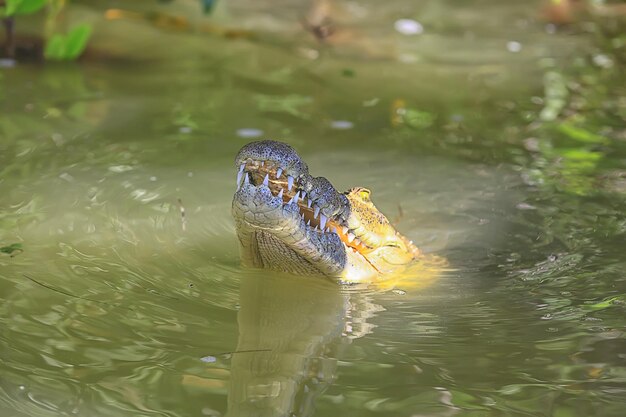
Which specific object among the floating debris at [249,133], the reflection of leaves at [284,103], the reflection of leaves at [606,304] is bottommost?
the reflection of leaves at [606,304]

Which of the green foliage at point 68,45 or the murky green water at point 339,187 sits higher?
the green foliage at point 68,45

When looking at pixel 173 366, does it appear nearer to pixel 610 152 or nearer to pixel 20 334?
pixel 20 334

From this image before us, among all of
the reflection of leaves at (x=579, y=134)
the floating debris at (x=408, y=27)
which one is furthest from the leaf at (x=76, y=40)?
the reflection of leaves at (x=579, y=134)

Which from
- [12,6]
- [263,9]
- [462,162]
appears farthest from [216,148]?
[263,9]

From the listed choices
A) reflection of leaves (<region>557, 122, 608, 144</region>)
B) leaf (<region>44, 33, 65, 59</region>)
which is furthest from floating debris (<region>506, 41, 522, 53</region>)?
leaf (<region>44, 33, 65, 59</region>)

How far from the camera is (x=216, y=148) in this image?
18.0ft

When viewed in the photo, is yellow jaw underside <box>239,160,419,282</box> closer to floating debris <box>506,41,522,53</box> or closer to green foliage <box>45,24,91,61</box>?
green foliage <box>45,24,91,61</box>

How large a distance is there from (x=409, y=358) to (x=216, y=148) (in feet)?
8.71

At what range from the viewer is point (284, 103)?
A: 653cm

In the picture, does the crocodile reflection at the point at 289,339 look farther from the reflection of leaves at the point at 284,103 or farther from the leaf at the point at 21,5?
the leaf at the point at 21,5

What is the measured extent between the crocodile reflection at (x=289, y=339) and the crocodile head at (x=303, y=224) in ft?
0.37

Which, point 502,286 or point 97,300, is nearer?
point 97,300

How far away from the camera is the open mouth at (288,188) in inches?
130

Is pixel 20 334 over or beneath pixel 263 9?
beneath
